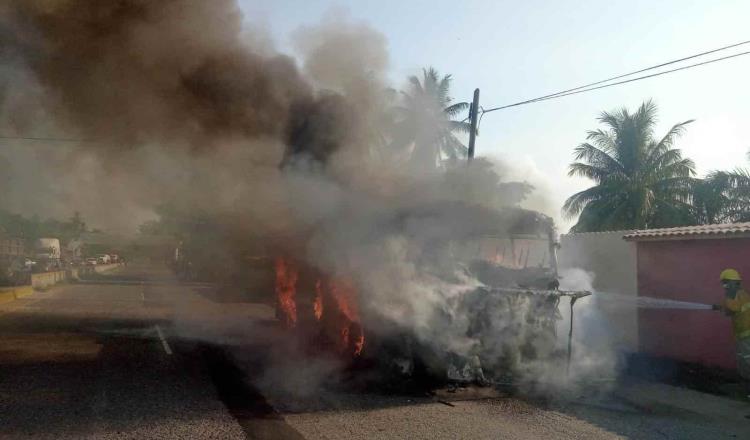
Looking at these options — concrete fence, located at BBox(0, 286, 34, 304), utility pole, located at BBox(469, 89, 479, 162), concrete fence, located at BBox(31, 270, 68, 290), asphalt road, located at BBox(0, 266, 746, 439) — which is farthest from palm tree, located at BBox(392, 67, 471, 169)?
concrete fence, located at BBox(31, 270, 68, 290)

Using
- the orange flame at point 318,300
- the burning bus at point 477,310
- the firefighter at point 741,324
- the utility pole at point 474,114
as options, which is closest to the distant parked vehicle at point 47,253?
the utility pole at point 474,114

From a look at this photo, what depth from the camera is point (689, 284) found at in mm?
10188

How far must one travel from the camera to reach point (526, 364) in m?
7.93

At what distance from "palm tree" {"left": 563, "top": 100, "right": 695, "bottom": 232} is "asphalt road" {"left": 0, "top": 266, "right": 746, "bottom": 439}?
1501 centimetres

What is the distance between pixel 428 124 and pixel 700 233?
9.79m

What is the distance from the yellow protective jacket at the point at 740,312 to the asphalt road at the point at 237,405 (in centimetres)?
148

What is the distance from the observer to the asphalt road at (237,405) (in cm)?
564

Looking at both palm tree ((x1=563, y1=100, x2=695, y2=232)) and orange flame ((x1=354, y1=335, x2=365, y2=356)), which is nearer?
orange flame ((x1=354, y1=335, x2=365, y2=356))

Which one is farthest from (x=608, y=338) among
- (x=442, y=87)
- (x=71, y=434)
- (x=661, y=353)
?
(x=442, y=87)

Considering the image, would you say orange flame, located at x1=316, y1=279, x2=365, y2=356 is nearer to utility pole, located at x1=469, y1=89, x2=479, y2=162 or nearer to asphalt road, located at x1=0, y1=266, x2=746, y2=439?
asphalt road, located at x1=0, y1=266, x2=746, y2=439

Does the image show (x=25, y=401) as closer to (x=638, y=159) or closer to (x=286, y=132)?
(x=286, y=132)

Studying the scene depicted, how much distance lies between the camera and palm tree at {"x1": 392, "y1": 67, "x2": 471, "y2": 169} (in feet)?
46.7

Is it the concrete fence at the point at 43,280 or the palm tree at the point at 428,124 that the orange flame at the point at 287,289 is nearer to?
the palm tree at the point at 428,124

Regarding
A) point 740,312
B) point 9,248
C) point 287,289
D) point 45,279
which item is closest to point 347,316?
point 287,289
